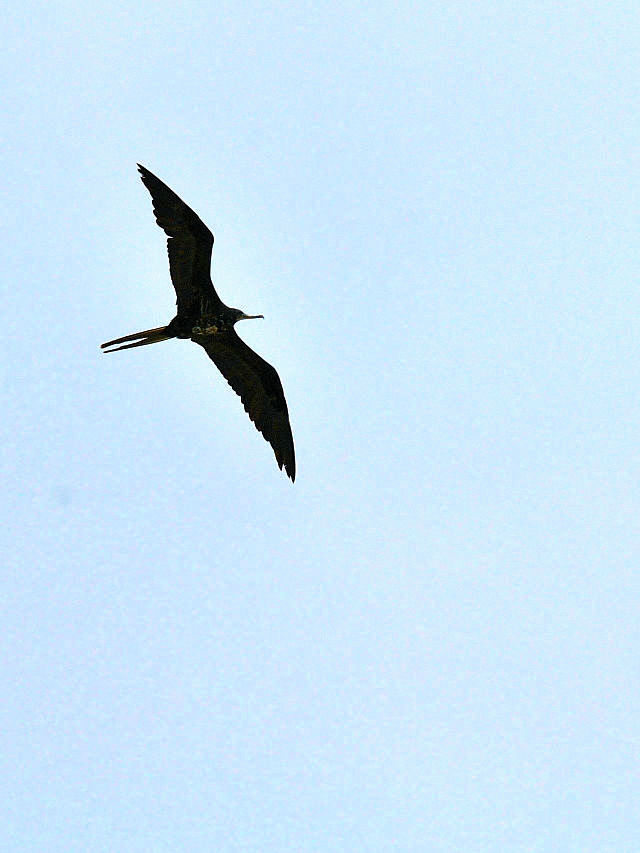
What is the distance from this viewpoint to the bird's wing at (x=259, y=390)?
19.6 m

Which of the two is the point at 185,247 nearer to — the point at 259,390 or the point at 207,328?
the point at 207,328

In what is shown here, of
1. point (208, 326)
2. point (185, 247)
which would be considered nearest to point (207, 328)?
point (208, 326)

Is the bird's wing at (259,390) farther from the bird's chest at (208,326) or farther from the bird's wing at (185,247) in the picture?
the bird's wing at (185,247)

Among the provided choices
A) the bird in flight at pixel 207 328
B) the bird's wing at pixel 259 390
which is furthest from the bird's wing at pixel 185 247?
the bird's wing at pixel 259 390

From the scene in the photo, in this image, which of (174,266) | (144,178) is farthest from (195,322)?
(144,178)

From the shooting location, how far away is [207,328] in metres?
18.9

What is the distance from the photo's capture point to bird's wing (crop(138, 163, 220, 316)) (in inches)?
685

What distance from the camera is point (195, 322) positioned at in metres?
18.8

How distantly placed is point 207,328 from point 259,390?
158 centimetres

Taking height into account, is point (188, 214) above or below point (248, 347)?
above

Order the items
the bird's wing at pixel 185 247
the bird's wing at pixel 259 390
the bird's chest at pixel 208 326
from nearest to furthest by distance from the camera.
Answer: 1. the bird's wing at pixel 185 247
2. the bird's chest at pixel 208 326
3. the bird's wing at pixel 259 390

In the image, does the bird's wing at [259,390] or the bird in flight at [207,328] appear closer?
the bird in flight at [207,328]

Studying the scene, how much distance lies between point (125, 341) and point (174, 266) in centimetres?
140

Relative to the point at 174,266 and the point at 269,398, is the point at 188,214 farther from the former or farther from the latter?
the point at 269,398
